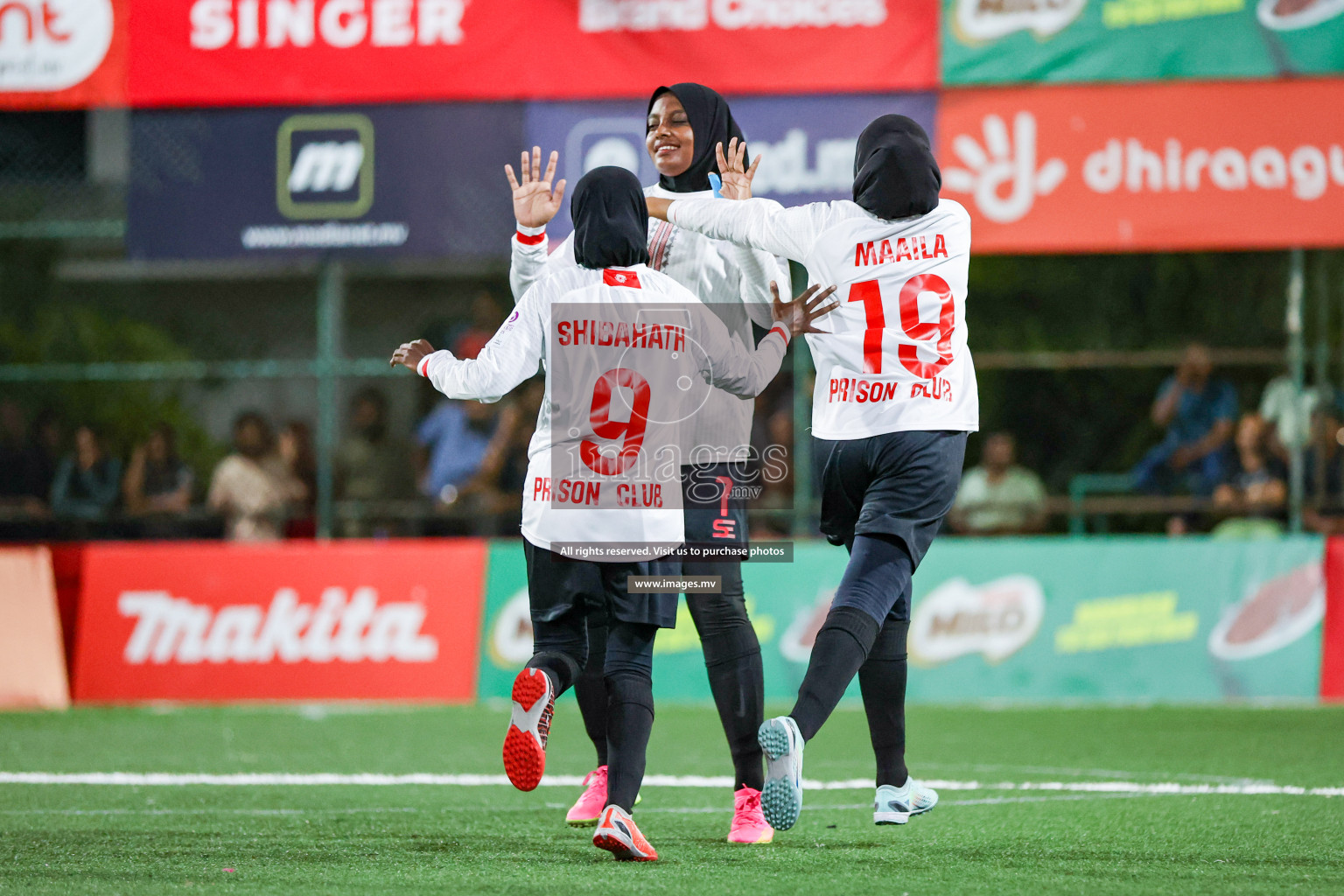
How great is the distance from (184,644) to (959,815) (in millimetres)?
6370

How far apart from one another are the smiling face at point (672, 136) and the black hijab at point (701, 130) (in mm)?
15

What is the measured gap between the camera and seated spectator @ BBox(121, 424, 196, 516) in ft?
42.9

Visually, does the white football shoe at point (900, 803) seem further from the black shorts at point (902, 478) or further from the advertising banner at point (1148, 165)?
the advertising banner at point (1148, 165)

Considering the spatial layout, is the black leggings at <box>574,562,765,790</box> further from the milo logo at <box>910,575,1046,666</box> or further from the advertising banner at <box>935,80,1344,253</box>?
the advertising banner at <box>935,80,1344,253</box>

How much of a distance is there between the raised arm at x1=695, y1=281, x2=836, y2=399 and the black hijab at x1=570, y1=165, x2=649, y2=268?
12.4 inches

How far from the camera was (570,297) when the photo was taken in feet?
16.5

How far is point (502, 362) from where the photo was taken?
16.3 ft

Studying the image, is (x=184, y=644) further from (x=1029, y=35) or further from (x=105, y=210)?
(x=105, y=210)

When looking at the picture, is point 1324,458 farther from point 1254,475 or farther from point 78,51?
point 78,51

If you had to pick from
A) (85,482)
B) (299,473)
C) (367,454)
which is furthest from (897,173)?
(85,482)

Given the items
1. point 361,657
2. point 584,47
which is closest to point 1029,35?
point 584,47

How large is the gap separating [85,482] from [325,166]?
→ 12.3 feet

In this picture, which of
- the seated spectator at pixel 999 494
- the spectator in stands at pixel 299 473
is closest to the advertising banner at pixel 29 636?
the spectator in stands at pixel 299 473

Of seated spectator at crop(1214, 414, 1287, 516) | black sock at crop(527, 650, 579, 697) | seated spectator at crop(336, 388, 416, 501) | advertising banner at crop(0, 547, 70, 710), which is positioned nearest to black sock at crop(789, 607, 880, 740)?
black sock at crop(527, 650, 579, 697)
